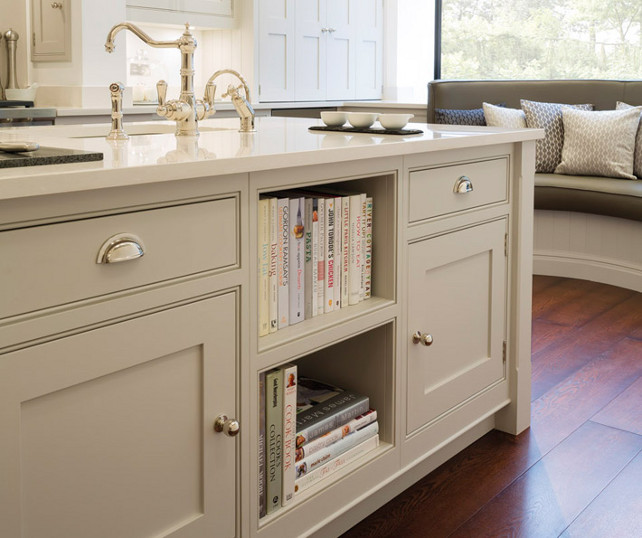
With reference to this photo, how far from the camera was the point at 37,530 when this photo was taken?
3.73 ft

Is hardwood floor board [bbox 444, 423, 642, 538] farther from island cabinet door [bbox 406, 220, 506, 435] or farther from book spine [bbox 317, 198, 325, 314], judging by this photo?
book spine [bbox 317, 198, 325, 314]

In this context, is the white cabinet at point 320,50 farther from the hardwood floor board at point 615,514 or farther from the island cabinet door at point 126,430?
the island cabinet door at point 126,430

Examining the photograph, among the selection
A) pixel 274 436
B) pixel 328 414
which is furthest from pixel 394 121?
pixel 274 436

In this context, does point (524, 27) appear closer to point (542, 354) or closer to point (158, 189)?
point (542, 354)

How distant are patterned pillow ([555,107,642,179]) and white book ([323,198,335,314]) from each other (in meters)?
2.96

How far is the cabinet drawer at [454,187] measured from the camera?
6.00 ft

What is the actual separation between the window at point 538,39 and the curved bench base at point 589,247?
1757mm

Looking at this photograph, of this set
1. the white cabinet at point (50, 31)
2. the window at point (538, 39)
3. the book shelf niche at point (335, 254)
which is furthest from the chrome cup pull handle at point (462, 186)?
the window at point (538, 39)

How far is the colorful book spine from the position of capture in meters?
1.69

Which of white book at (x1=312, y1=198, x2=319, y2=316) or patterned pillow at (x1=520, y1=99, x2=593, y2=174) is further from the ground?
patterned pillow at (x1=520, y1=99, x2=593, y2=174)

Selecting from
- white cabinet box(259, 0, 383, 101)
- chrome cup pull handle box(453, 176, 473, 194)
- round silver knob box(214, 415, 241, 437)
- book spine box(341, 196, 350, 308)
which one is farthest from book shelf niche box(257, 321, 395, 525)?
white cabinet box(259, 0, 383, 101)

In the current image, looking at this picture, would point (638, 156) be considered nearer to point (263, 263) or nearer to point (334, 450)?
point (334, 450)

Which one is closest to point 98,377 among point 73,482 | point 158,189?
point 73,482

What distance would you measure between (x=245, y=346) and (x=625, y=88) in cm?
382
